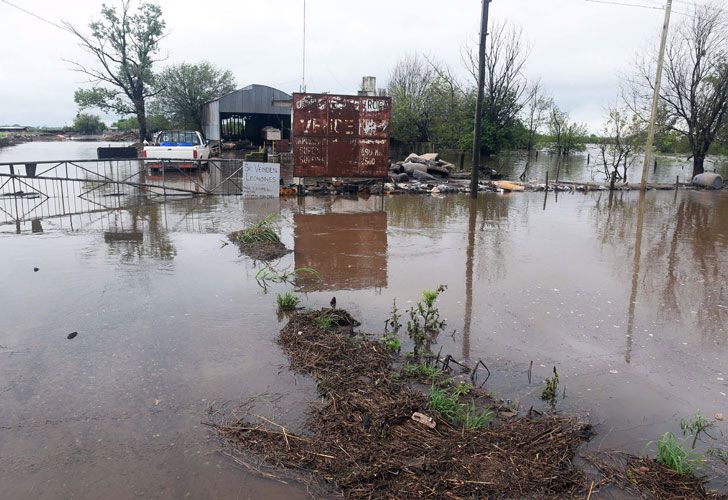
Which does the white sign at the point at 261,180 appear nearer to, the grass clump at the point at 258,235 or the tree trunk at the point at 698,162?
the grass clump at the point at 258,235

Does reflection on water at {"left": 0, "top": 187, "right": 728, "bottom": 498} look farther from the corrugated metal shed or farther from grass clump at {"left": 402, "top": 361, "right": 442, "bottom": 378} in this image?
the corrugated metal shed

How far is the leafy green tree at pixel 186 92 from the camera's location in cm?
4909

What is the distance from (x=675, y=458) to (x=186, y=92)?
5250 cm

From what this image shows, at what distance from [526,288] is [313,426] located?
15.8 feet

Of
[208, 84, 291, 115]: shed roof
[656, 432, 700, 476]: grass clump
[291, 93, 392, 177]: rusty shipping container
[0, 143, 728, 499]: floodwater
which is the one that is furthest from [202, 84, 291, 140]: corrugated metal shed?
[656, 432, 700, 476]: grass clump

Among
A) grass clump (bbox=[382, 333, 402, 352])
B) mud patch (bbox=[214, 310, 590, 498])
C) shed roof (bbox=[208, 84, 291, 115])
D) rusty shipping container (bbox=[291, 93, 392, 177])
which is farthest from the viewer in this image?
shed roof (bbox=[208, 84, 291, 115])

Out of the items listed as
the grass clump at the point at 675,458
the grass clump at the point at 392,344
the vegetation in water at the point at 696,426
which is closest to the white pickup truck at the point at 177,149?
the grass clump at the point at 392,344

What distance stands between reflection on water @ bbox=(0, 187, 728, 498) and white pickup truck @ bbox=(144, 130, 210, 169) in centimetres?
1001

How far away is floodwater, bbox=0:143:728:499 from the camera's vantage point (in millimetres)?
3953

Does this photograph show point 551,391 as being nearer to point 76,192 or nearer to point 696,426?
point 696,426

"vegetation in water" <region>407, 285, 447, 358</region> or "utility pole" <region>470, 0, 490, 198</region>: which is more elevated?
"utility pole" <region>470, 0, 490, 198</region>

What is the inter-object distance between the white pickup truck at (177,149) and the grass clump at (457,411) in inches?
747

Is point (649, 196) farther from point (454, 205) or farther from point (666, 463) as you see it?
point (666, 463)

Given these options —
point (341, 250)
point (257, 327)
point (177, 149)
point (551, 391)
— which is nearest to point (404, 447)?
point (551, 391)
